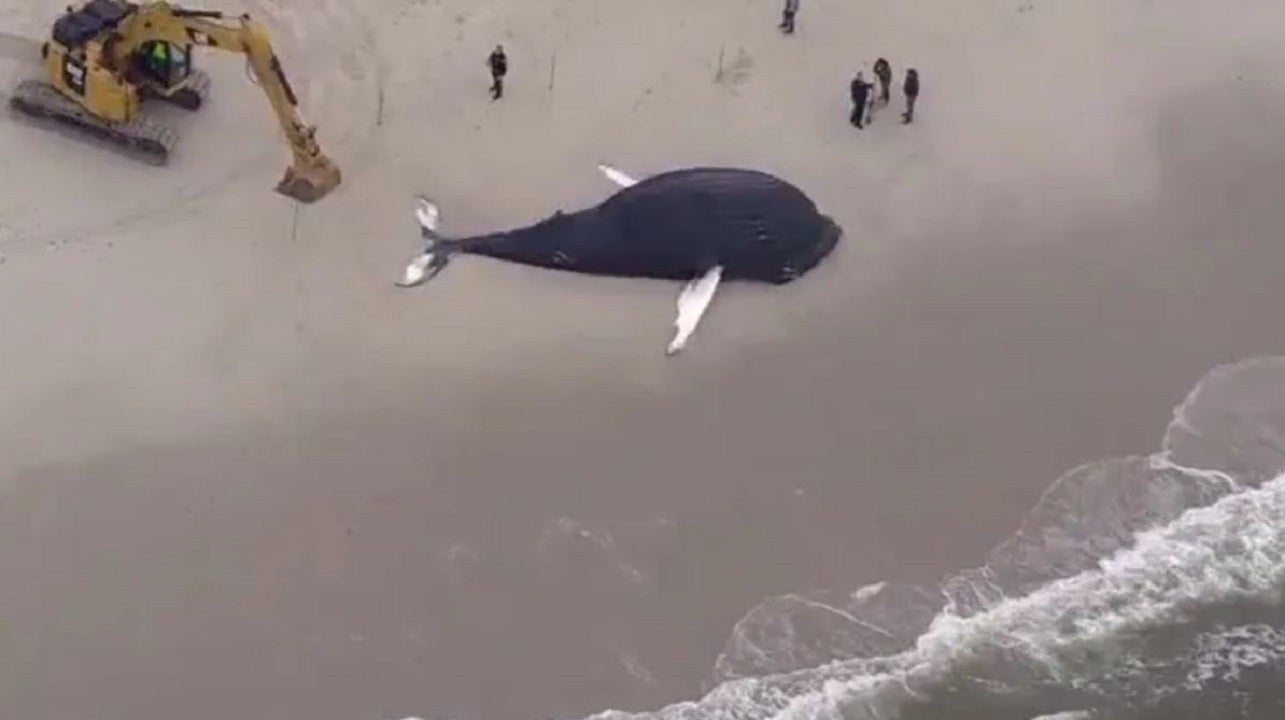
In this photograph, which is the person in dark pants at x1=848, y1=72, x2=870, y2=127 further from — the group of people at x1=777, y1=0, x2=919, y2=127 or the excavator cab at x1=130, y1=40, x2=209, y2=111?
the excavator cab at x1=130, y1=40, x2=209, y2=111

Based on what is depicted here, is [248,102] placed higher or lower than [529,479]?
higher

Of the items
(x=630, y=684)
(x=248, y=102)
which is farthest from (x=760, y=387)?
(x=248, y=102)

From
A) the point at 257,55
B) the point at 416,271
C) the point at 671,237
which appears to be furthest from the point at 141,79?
the point at 671,237

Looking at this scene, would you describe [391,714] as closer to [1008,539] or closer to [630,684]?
[630,684]

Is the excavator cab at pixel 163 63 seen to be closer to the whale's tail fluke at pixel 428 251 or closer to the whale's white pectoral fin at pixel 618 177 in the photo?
the whale's tail fluke at pixel 428 251

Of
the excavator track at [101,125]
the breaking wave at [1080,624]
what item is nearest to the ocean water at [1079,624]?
the breaking wave at [1080,624]

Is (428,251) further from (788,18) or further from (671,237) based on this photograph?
(788,18)

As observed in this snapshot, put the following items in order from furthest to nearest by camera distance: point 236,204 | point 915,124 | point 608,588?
point 915,124 < point 236,204 < point 608,588
